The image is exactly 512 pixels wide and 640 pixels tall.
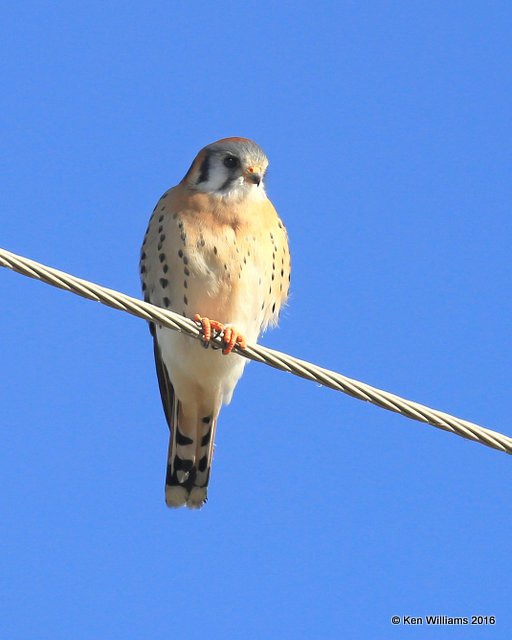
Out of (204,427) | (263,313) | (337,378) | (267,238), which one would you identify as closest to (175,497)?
(204,427)

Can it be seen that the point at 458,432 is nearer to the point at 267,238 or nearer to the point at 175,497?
the point at 267,238

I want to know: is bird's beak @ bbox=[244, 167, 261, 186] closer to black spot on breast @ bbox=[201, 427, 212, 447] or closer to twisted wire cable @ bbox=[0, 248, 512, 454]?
black spot on breast @ bbox=[201, 427, 212, 447]

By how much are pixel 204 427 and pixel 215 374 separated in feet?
1.10

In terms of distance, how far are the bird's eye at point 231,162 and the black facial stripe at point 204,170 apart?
0.33 ft

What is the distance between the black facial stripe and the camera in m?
5.86

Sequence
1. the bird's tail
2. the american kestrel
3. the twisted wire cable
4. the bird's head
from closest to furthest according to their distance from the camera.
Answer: the twisted wire cable, the american kestrel, the bird's head, the bird's tail

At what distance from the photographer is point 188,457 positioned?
6.17m

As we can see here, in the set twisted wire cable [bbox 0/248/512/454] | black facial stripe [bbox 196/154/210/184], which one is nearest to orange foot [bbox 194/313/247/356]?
black facial stripe [bbox 196/154/210/184]

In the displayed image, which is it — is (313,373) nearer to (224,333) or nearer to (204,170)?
(224,333)

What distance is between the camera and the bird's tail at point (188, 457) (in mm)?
6121

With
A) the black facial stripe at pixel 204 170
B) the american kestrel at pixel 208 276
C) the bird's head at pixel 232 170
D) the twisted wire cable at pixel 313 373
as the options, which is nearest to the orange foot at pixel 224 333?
the american kestrel at pixel 208 276

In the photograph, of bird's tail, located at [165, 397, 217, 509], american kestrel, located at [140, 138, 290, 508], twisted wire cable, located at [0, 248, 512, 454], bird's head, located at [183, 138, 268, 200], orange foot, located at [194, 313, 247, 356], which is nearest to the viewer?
twisted wire cable, located at [0, 248, 512, 454]

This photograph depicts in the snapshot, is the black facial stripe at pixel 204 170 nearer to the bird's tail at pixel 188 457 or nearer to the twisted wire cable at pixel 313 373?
the bird's tail at pixel 188 457

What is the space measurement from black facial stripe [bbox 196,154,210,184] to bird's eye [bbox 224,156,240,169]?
0.10m
